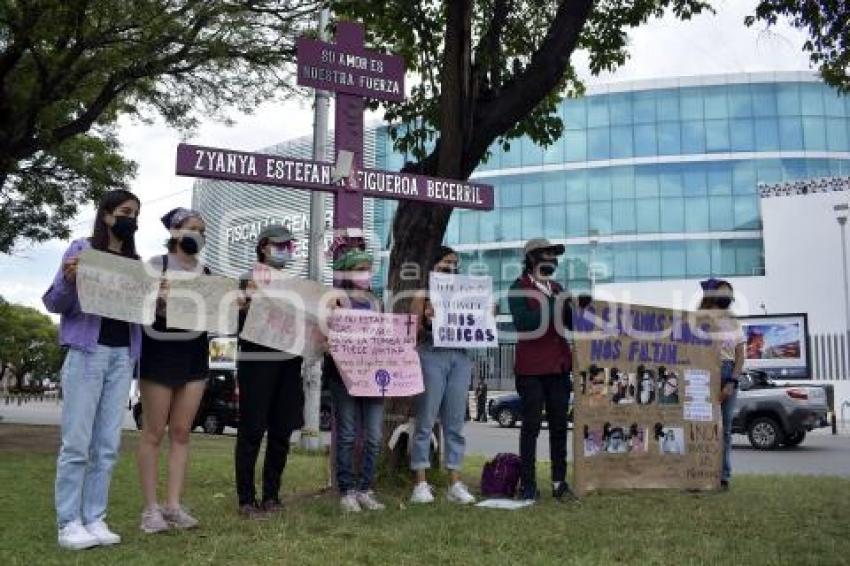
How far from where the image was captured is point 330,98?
1470cm

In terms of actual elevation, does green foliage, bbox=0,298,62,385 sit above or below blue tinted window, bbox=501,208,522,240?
below

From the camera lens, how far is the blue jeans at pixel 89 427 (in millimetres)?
4641

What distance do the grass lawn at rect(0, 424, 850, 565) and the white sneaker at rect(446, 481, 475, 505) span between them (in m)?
0.29

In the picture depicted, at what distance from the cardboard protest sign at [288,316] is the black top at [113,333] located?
79 cm

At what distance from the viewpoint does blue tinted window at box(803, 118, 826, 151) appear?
141 ft

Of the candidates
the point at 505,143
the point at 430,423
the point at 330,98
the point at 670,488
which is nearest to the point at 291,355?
the point at 430,423

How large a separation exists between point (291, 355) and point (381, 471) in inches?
70.4

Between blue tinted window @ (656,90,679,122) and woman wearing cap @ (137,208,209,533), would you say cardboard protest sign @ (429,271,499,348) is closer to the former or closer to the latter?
woman wearing cap @ (137,208,209,533)

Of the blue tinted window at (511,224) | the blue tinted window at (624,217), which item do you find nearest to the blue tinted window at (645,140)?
the blue tinted window at (624,217)

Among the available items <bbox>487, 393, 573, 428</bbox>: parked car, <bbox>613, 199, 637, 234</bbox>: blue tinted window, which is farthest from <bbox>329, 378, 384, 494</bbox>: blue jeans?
<bbox>613, 199, 637, 234</bbox>: blue tinted window

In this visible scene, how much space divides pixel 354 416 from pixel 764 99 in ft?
140

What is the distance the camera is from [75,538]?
181 inches

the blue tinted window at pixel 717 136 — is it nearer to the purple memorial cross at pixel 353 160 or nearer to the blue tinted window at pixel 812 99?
the blue tinted window at pixel 812 99

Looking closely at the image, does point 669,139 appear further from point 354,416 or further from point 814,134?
point 354,416
